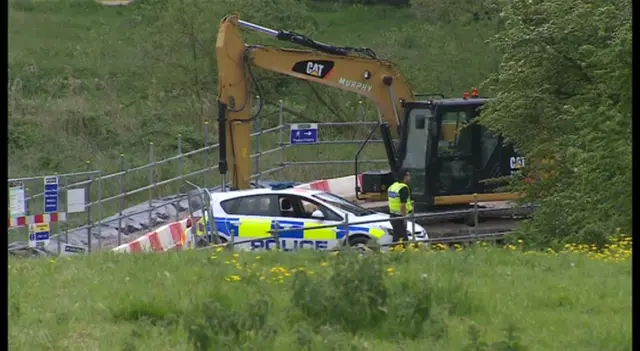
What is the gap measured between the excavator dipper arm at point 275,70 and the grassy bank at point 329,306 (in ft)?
33.0

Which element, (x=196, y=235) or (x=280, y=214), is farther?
(x=280, y=214)

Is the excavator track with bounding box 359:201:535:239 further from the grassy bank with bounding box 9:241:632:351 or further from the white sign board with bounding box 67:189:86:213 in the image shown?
the grassy bank with bounding box 9:241:632:351

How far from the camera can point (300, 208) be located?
18.9m

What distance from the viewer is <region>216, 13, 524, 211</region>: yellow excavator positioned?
2205 centimetres

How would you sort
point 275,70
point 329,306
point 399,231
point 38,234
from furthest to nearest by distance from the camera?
1. point 275,70
2. point 399,231
3. point 38,234
4. point 329,306

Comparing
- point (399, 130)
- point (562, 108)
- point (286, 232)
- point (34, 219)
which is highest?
point (562, 108)

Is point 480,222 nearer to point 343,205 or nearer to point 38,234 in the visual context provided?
point 343,205

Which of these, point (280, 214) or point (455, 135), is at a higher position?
point (455, 135)

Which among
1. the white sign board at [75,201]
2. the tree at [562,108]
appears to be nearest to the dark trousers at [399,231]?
the tree at [562,108]

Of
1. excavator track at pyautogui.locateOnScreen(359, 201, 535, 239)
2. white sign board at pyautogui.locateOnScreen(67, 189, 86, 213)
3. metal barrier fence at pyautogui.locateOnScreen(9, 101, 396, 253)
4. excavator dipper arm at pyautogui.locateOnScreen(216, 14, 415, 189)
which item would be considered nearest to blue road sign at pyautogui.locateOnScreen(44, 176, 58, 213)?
metal barrier fence at pyautogui.locateOnScreen(9, 101, 396, 253)

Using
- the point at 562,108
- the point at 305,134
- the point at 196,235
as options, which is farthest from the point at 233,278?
the point at 305,134

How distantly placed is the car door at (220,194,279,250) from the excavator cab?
4.45m

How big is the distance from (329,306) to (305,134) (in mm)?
18099

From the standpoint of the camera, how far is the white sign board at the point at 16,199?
15453 millimetres
